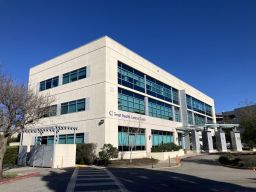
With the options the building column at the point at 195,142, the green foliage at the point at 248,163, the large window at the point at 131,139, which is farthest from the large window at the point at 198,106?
the green foliage at the point at 248,163

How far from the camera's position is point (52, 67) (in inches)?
1519

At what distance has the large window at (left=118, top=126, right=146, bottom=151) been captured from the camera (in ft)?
103

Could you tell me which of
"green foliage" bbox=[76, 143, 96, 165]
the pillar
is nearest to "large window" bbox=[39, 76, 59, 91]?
"green foliage" bbox=[76, 143, 96, 165]

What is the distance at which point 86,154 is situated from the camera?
1102 inches

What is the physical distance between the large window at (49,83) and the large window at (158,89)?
14.4 meters

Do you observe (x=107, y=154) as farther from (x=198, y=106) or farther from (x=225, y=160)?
(x=198, y=106)

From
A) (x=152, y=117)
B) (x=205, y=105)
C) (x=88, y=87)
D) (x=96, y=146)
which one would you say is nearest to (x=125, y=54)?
(x=88, y=87)

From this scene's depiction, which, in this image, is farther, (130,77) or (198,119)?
(198,119)

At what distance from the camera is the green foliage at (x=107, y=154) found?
26.6 metres

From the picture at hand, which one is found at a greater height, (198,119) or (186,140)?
(198,119)

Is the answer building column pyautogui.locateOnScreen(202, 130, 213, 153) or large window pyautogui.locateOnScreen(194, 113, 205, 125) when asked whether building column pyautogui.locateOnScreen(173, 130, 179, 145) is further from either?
large window pyautogui.locateOnScreen(194, 113, 205, 125)

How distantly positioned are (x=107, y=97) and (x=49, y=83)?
43.4ft

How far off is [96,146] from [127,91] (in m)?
9.36

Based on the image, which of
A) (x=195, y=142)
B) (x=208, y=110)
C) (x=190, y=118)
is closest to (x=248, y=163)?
(x=195, y=142)
